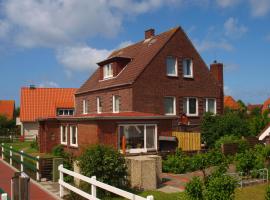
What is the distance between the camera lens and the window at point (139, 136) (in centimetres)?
2209

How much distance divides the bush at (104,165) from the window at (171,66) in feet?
61.0

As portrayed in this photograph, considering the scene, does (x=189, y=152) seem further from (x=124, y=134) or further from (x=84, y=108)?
(x=84, y=108)

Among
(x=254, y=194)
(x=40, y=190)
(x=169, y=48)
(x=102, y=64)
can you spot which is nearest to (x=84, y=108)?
(x=102, y=64)

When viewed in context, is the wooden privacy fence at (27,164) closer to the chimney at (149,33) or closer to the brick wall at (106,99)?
the brick wall at (106,99)

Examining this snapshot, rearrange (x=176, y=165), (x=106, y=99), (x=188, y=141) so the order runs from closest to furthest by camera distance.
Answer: (x=176, y=165)
(x=188, y=141)
(x=106, y=99)

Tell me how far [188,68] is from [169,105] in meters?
3.97

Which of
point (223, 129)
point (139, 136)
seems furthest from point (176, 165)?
point (223, 129)

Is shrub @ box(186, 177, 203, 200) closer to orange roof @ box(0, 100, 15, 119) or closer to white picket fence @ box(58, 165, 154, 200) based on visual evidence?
white picket fence @ box(58, 165, 154, 200)

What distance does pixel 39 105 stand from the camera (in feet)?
176

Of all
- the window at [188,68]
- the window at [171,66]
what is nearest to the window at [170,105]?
the window at [171,66]

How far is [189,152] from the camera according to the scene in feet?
75.4

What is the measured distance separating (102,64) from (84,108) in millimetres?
6330

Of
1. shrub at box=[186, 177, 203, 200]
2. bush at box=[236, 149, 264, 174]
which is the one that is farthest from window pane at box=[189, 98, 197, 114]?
shrub at box=[186, 177, 203, 200]

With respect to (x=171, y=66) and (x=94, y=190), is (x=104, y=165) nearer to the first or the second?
(x=94, y=190)
